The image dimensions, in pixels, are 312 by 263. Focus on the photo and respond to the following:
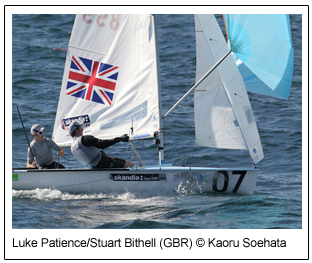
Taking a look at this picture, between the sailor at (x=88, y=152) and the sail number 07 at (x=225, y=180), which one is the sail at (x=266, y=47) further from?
the sailor at (x=88, y=152)

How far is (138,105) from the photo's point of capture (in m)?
9.27

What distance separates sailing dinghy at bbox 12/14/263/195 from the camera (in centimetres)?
862

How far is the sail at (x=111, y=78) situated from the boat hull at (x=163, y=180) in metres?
0.92

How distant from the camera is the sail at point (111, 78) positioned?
30.0 feet

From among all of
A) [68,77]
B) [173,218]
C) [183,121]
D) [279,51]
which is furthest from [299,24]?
[173,218]

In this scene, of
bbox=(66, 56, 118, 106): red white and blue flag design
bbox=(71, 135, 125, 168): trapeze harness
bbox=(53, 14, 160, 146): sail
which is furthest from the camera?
bbox=(66, 56, 118, 106): red white and blue flag design

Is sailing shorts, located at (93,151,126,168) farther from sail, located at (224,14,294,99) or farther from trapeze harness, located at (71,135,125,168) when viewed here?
sail, located at (224,14,294,99)

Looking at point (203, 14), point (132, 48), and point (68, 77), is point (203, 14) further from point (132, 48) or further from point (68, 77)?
point (68, 77)

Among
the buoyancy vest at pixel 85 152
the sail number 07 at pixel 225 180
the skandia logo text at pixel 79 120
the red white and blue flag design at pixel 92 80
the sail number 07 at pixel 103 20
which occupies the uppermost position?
the sail number 07 at pixel 103 20

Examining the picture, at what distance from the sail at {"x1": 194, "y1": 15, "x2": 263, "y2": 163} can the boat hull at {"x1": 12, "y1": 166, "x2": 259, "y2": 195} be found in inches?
21.6

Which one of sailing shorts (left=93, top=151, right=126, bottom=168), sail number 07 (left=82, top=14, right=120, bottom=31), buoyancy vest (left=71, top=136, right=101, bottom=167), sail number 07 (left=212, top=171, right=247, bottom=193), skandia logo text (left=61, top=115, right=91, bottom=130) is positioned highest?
sail number 07 (left=82, top=14, right=120, bottom=31)

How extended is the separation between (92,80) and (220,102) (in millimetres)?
2491

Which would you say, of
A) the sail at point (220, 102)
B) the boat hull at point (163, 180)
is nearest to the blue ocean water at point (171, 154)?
the boat hull at point (163, 180)

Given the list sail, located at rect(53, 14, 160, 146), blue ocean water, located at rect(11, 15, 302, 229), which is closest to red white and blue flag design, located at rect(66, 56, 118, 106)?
sail, located at rect(53, 14, 160, 146)
